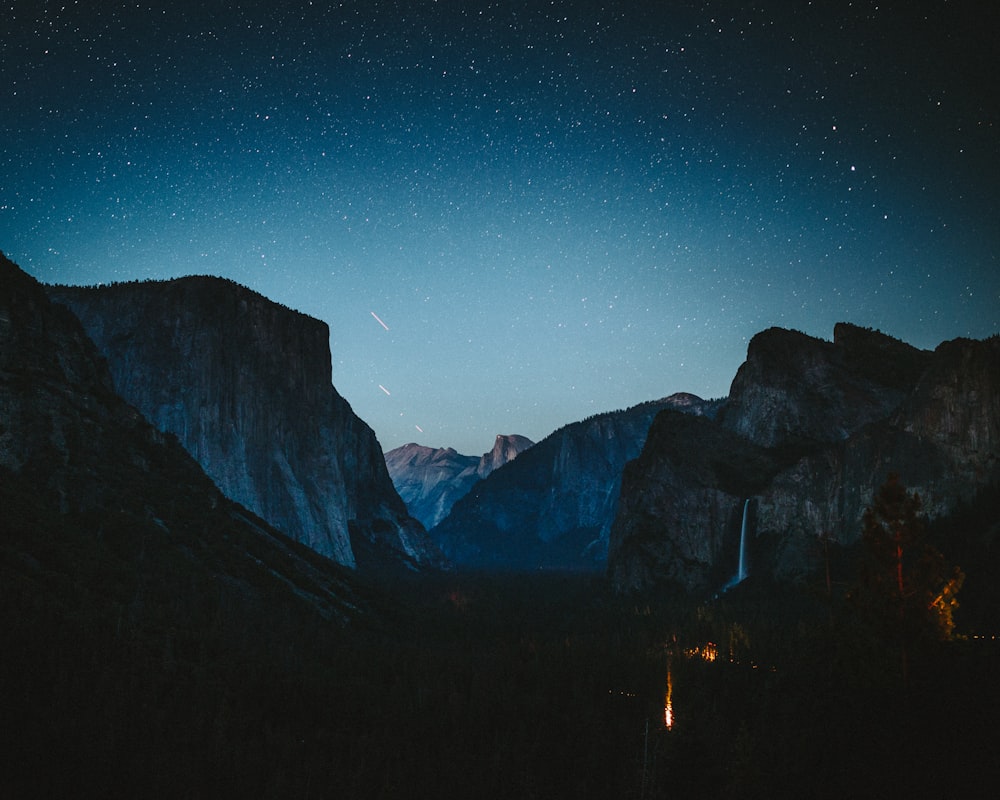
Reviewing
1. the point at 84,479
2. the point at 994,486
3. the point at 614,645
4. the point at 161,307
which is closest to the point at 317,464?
the point at 161,307

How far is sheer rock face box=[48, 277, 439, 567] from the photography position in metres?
141

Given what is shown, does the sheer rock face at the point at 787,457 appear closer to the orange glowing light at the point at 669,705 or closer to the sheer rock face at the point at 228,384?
the orange glowing light at the point at 669,705

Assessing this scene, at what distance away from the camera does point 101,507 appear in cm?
9519

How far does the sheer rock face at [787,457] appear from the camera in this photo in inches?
5054

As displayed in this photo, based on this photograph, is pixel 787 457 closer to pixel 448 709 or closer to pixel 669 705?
pixel 669 705

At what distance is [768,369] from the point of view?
6732 inches

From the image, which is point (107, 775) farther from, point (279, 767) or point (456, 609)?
point (456, 609)

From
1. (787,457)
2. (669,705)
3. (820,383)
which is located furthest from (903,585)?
(820,383)

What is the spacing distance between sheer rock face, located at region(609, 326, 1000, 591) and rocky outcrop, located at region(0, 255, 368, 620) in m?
76.6

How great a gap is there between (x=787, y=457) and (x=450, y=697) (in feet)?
376

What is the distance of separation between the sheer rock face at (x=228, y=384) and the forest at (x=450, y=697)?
4823 centimetres

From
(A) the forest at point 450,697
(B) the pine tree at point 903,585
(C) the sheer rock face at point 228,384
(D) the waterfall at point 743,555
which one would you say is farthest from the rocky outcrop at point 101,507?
(D) the waterfall at point 743,555

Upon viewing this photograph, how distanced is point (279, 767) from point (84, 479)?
60.4 metres

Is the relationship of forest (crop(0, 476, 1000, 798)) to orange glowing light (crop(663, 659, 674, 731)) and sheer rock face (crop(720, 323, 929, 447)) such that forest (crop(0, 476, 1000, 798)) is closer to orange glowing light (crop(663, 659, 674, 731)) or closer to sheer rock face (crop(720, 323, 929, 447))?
orange glowing light (crop(663, 659, 674, 731))
